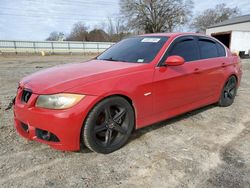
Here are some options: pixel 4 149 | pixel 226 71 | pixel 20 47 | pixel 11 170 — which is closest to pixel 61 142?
pixel 11 170

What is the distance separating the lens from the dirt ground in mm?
2381

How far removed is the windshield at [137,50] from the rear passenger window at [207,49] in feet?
2.96

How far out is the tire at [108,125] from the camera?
2.69 m

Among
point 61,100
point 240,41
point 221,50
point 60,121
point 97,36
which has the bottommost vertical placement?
point 60,121

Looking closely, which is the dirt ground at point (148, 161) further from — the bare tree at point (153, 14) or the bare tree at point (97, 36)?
the bare tree at point (97, 36)

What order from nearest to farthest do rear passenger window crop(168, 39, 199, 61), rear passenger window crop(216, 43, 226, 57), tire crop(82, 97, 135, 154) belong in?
tire crop(82, 97, 135, 154) → rear passenger window crop(168, 39, 199, 61) → rear passenger window crop(216, 43, 226, 57)

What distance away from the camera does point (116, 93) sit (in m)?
2.82

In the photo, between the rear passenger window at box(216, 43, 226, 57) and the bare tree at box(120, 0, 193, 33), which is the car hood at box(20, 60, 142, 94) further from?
the bare tree at box(120, 0, 193, 33)

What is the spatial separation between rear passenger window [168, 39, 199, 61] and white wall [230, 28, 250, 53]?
18.3m

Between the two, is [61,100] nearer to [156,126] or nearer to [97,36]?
[156,126]

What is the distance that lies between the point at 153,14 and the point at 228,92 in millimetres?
44332

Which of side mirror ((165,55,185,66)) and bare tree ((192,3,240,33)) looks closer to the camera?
side mirror ((165,55,185,66))

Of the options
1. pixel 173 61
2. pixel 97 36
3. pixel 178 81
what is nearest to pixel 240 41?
pixel 178 81

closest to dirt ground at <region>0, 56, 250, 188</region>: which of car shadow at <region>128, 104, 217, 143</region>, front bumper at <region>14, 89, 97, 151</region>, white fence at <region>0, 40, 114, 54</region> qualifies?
car shadow at <region>128, 104, 217, 143</region>
